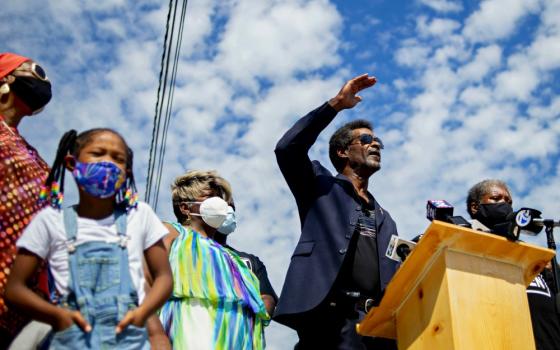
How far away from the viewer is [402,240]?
11.8 feet

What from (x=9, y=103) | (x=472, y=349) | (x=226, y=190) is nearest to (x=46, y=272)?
(x=9, y=103)

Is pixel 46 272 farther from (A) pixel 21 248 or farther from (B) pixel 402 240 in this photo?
(B) pixel 402 240

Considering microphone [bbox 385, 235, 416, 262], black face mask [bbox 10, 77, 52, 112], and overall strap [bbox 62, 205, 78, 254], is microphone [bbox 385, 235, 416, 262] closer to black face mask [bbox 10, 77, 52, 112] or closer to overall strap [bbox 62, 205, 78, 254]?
overall strap [bbox 62, 205, 78, 254]

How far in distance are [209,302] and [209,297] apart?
0.10 feet

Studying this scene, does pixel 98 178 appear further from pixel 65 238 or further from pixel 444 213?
pixel 444 213

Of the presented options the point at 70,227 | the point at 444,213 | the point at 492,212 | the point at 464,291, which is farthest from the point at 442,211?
the point at 70,227

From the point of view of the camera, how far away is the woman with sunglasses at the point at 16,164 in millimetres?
2877

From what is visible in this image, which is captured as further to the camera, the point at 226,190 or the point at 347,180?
the point at 226,190

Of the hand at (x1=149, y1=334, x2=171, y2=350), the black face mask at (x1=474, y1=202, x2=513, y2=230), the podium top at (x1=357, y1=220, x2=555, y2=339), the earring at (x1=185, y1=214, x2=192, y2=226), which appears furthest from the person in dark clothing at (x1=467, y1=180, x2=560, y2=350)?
the hand at (x1=149, y1=334, x2=171, y2=350)

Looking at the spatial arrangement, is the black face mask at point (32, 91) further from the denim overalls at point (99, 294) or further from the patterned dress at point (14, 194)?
the denim overalls at point (99, 294)

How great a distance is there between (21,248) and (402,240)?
6.48 feet

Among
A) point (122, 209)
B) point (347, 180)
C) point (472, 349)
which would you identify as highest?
point (347, 180)

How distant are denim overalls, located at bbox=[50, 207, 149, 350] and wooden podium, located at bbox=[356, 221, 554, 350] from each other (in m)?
1.28

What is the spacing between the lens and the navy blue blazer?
412 cm
